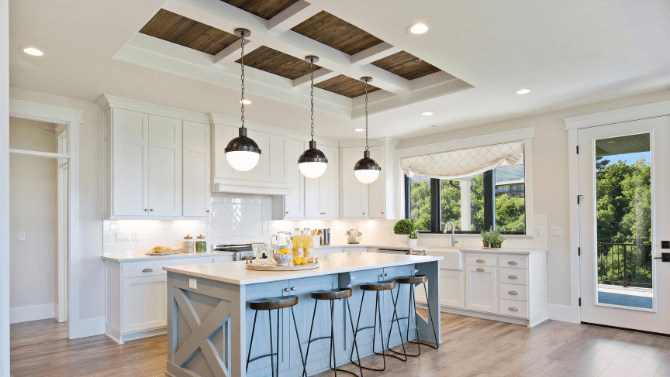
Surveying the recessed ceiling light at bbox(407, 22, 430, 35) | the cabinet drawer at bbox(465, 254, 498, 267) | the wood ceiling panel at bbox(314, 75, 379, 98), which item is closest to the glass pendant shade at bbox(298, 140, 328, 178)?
the recessed ceiling light at bbox(407, 22, 430, 35)

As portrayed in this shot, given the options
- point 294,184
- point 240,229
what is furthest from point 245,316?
point 294,184

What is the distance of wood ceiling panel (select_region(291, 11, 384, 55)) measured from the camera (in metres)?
3.38

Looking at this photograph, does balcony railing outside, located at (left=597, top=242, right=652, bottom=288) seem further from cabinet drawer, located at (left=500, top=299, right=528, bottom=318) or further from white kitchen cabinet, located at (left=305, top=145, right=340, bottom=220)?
white kitchen cabinet, located at (left=305, top=145, right=340, bottom=220)

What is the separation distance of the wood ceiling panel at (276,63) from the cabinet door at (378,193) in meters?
2.52

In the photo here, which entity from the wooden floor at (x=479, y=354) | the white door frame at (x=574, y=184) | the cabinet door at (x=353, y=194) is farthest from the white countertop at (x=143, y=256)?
the white door frame at (x=574, y=184)

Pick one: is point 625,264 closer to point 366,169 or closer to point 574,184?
point 574,184

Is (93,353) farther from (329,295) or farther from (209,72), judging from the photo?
(209,72)

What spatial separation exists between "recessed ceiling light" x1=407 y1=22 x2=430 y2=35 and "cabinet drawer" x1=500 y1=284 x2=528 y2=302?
10.7ft

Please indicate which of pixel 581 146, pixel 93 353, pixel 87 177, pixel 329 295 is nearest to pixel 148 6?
pixel 329 295

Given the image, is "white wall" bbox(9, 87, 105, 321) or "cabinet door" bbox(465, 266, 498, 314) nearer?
"white wall" bbox(9, 87, 105, 321)

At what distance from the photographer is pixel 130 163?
4.68 metres

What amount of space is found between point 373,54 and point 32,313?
5.23 meters

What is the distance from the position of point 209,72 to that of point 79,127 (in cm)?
171

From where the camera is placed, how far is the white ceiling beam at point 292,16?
9.71ft
